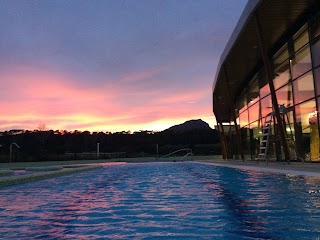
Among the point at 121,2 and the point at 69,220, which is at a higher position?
the point at 121,2

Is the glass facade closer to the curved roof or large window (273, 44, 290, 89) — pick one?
large window (273, 44, 290, 89)

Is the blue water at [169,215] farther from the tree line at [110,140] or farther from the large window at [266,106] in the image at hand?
the tree line at [110,140]

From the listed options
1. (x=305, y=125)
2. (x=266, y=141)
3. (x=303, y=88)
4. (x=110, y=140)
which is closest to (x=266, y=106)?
(x=266, y=141)

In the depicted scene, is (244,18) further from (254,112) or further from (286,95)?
(254,112)

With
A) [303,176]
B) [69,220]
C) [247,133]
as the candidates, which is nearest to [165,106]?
[247,133]

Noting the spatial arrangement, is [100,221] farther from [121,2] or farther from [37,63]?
[37,63]

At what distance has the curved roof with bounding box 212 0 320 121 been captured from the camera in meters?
10.5

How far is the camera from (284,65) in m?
14.4

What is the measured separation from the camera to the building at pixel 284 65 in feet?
36.9

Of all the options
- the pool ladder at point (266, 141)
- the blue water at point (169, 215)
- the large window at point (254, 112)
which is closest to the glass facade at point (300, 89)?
the pool ladder at point (266, 141)

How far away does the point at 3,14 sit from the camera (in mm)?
14484

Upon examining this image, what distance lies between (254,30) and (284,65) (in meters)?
3.33

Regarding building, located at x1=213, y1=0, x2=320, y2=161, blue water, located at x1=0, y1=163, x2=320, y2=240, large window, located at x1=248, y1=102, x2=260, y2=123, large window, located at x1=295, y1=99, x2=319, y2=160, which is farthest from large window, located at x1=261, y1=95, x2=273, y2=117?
blue water, located at x1=0, y1=163, x2=320, y2=240

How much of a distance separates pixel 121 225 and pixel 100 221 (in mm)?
432
